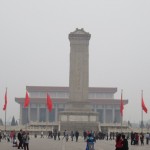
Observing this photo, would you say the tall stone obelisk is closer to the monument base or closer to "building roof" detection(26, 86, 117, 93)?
the monument base

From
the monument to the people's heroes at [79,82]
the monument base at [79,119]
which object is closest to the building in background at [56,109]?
the monument to the people's heroes at [79,82]

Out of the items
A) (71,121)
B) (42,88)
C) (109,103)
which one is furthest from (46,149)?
(42,88)

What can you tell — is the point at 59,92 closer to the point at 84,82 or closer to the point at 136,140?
the point at 84,82

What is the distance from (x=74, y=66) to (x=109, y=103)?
35874 millimetres

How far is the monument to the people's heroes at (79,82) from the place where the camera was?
6881 cm

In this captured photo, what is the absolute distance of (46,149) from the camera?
90.3 ft

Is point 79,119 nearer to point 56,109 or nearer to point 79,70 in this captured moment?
point 79,70

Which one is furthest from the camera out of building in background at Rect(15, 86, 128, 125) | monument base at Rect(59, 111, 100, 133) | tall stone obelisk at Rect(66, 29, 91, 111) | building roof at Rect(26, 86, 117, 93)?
building roof at Rect(26, 86, 117, 93)

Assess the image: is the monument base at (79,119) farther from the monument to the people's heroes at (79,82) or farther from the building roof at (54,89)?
the building roof at (54,89)

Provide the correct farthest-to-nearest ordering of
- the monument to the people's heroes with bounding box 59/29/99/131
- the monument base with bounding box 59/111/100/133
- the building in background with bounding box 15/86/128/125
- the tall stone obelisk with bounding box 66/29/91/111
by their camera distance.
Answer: the building in background with bounding box 15/86/128/125 → the tall stone obelisk with bounding box 66/29/91/111 → the monument to the people's heroes with bounding box 59/29/99/131 → the monument base with bounding box 59/111/100/133

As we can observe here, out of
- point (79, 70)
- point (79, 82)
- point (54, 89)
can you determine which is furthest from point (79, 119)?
point (54, 89)

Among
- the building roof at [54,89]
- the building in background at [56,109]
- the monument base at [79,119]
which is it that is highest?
the building roof at [54,89]

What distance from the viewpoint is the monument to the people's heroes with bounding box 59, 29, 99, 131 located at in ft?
226

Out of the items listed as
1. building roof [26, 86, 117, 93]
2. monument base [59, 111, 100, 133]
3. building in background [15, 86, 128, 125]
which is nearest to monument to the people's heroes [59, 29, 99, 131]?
monument base [59, 111, 100, 133]
